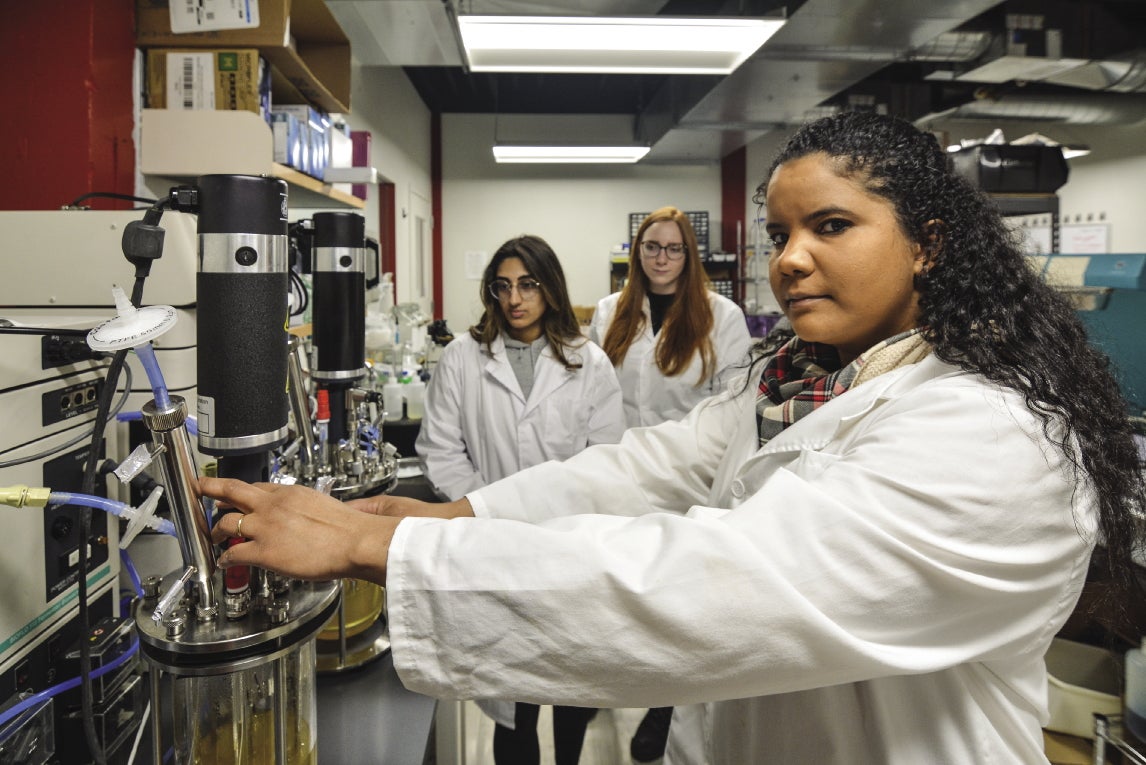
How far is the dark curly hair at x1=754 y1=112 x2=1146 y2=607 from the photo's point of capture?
70 centimetres

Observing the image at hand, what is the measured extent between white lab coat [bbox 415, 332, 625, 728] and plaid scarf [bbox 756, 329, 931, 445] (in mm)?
1136

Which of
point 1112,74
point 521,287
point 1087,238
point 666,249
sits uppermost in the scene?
point 1112,74

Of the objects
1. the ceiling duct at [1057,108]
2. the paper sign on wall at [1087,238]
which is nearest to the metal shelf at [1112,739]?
the ceiling duct at [1057,108]

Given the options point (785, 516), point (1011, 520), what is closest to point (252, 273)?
point (785, 516)

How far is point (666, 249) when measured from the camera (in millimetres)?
2578

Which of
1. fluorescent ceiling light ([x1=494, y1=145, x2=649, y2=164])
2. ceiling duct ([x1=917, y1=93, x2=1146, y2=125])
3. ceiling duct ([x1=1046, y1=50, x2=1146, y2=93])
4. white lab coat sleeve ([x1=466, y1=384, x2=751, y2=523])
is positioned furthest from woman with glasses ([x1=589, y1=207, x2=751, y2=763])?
ceiling duct ([x1=917, y1=93, x2=1146, y2=125])

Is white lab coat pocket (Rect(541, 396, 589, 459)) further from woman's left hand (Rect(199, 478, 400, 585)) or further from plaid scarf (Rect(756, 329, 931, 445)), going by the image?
woman's left hand (Rect(199, 478, 400, 585))

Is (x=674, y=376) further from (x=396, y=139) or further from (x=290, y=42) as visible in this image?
(x=396, y=139)

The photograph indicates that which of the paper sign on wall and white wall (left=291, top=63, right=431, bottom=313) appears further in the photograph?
the paper sign on wall

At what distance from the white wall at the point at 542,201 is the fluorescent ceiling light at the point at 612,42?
4.25 meters

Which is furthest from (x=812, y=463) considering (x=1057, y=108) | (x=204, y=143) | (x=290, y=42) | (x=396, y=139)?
(x=1057, y=108)

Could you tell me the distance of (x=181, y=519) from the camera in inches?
25.4

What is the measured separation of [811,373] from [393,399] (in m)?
2.34

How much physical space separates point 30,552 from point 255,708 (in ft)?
0.99
